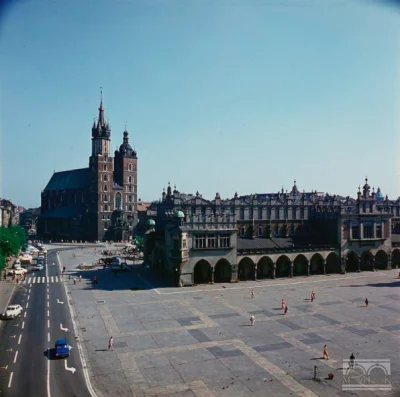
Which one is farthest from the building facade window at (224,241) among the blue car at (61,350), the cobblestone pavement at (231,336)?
the blue car at (61,350)

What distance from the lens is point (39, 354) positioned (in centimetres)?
3788

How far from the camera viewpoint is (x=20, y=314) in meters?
51.8

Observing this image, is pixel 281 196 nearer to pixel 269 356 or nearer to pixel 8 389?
pixel 269 356

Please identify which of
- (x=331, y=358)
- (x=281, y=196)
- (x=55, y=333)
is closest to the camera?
(x=331, y=358)

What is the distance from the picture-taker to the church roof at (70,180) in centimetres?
16725

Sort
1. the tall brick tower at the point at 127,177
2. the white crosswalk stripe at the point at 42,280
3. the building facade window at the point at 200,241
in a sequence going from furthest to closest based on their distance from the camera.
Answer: the tall brick tower at the point at 127,177 → the white crosswalk stripe at the point at 42,280 → the building facade window at the point at 200,241

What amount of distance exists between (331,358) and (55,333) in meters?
27.7

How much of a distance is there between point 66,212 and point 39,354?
13172 cm

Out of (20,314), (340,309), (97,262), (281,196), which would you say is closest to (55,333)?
(20,314)

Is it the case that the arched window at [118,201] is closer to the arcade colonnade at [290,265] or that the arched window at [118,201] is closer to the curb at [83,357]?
the arcade colonnade at [290,265]

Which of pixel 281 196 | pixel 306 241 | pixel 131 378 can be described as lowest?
pixel 131 378

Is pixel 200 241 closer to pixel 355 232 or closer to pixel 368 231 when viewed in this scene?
pixel 355 232

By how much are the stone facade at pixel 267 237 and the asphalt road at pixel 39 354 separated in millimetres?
22598

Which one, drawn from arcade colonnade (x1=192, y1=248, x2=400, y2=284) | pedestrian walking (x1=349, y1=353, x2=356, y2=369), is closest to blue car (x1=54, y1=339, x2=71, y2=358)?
pedestrian walking (x1=349, y1=353, x2=356, y2=369)
